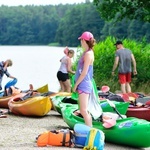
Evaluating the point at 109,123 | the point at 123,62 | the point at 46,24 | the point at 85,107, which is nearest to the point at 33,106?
the point at 85,107

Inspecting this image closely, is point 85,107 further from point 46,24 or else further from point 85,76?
point 46,24

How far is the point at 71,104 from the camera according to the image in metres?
11.1

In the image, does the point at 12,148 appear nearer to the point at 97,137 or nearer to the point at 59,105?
the point at 97,137

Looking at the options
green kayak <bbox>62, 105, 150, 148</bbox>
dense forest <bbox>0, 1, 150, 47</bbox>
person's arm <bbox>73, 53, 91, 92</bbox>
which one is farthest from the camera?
dense forest <bbox>0, 1, 150, 47</bbox>

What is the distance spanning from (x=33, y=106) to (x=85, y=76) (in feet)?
10.7

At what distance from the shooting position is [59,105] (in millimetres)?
11523

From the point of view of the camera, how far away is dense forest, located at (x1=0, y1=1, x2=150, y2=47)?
78.2 meters

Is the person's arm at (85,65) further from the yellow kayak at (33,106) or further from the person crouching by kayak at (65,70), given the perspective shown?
the person crouching by kayak at (65,70)

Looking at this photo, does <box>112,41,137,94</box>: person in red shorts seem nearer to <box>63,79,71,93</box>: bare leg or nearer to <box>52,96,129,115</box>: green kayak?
<box>63,79,71,93</box>: bare leg

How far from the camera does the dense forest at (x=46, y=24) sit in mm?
78250

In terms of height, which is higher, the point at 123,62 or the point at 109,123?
the point at 123,62

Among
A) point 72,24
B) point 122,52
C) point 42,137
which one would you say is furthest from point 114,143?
point 72,24

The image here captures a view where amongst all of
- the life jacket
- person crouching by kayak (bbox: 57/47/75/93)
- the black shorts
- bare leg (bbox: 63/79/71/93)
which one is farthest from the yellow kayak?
bare leg (bbox: 63/79/71/93)

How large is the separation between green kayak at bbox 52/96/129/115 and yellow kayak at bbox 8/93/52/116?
0.20 metres
